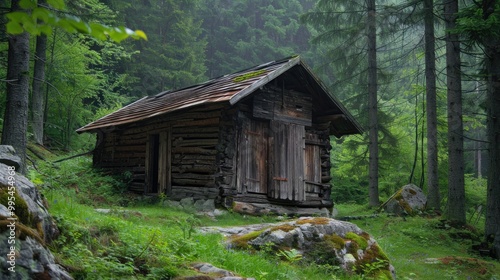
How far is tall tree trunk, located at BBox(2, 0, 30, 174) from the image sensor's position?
8.09 metres

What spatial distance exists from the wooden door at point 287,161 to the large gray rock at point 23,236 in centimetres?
991

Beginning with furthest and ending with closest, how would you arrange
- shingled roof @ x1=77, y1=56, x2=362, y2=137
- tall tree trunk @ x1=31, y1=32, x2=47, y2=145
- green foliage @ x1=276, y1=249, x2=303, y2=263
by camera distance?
1. tall tree trunk @ x1=31, y1=32, x2=47, y2=145
2. shingled roof @ x1=77, y1=56, x2=362, y2=137
3. green foliage @ x1=276, y1=249, x2=303, y2=263

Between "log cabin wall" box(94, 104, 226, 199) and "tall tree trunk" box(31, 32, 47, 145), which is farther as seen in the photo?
"tall tree trunk" box(31, 32, 47, 145)

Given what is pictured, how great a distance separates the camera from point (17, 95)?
26.8 ft

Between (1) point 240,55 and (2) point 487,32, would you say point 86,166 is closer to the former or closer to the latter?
(2) point 487,32

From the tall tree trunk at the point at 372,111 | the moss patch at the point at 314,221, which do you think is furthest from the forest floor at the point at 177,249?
the tall tree trunk at the point at 372,111

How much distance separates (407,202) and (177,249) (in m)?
13.6

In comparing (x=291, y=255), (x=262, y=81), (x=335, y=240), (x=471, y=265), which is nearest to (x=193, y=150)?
(x=262, y=81)

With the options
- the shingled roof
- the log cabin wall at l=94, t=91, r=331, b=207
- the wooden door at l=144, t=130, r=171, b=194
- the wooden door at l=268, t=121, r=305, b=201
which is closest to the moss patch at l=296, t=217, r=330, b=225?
the shingled roof

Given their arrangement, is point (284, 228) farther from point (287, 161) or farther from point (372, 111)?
point (372, 111)

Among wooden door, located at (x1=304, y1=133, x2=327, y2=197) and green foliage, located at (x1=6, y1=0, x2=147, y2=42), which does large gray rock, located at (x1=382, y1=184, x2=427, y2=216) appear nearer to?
wooden door, located at (x1=304, y1=133, x2=327, y2=197)

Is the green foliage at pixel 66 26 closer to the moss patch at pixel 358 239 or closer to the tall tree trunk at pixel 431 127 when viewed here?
the moss patch at pixel 358 239

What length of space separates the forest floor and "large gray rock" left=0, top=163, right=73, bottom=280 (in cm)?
24

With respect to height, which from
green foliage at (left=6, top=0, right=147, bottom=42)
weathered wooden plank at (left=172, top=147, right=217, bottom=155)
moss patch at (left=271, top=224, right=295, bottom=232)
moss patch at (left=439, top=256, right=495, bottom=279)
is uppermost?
green foliage at (left=6, top=0, right=147, bottom=42)
